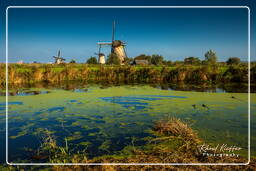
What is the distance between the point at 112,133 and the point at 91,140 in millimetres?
596

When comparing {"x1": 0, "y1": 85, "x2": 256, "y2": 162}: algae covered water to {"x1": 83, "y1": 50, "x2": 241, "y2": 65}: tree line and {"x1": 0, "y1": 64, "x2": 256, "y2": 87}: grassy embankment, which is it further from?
{"x1": 83, "y1": 50, "x2": 241, "y2": 65}: tree line

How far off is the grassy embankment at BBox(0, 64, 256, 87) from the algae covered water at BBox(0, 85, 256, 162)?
26.2 feet

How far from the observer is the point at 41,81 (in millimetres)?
16797

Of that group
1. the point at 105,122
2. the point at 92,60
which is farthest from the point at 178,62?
the point at 105,122

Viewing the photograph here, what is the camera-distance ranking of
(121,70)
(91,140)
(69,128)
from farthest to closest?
(121,70), (69,128), (91,140)

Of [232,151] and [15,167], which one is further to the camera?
[232,151]

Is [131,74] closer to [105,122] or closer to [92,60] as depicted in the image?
[92,60]

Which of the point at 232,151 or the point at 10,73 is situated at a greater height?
the point at 10,73

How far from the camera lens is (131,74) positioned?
63.8ft

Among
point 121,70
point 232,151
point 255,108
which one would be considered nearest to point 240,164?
point 232,151

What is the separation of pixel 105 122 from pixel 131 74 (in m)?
13.7

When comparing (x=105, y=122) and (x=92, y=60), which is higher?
(x=92, y=60)

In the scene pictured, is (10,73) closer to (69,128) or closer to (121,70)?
(121,70)

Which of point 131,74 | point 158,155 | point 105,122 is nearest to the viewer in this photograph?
point 158,155
